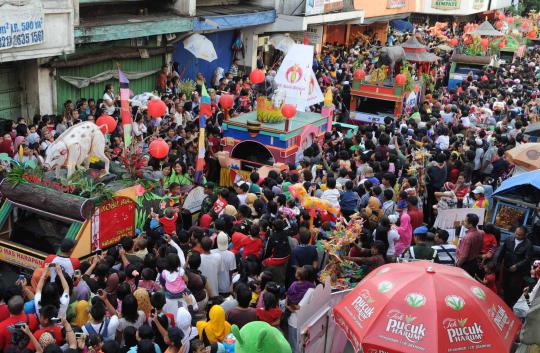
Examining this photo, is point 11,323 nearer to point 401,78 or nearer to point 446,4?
point 401,78

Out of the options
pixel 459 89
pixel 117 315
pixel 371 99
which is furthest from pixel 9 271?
pixel 459 89

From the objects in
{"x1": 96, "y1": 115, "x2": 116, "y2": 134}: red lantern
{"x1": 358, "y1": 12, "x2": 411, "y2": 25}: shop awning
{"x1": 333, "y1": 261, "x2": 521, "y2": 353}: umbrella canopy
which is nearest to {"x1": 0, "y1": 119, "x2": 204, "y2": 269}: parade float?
{"x1": 96, "y1": 115, "x2": 116, "y2": 134}: red lantern

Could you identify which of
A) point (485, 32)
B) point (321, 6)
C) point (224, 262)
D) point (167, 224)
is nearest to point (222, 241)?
point (224, 262)

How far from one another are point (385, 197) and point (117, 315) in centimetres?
465

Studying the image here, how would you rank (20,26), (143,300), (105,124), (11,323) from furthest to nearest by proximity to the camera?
(20,26) → (105,124) → (143,300) → (11,323)

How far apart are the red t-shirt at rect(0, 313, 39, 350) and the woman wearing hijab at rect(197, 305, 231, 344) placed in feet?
5.25

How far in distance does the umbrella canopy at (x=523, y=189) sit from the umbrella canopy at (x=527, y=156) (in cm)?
145

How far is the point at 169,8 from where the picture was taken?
58.4ft

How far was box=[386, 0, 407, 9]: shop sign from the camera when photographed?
32.9m

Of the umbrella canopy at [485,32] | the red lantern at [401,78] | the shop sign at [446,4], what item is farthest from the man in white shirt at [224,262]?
the shop sign at [446,4]

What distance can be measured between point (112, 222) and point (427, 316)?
484 centimetres

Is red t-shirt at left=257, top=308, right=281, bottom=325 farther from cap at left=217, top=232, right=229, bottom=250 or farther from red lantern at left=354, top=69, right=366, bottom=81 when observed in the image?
red lantern at left=354, top=69, right=366, bottom=81

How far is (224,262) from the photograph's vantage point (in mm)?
7355

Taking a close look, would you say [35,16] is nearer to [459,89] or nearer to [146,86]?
[146,86]
